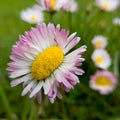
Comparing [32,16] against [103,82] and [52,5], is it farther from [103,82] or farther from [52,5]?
[52,5]

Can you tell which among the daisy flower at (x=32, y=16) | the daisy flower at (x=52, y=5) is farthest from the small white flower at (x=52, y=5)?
the daisy flower at (x=32, y=16)

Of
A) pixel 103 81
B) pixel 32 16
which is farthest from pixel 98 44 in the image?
pixel 32 16

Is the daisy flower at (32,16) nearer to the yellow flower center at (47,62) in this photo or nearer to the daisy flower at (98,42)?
the daisy flower at (98,42)

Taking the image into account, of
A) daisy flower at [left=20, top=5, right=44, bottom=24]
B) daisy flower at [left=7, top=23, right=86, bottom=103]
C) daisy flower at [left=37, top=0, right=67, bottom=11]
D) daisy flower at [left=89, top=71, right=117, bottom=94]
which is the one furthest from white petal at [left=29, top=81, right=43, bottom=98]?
daisy flower at [left=20, top=5, right=44, bottom=24]

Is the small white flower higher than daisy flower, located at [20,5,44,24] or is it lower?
lower

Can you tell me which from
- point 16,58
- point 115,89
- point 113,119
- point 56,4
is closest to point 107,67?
point 115,89

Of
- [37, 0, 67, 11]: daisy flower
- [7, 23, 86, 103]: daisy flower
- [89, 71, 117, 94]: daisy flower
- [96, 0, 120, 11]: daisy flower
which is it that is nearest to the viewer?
[7, 23, 86, 103]: daisy flower

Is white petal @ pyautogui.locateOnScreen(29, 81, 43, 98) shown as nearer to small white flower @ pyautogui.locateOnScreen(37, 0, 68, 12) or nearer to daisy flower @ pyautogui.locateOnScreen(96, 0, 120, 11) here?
small white flower @ pyautogui.locateOnScreen(37, 0, 68, 12)

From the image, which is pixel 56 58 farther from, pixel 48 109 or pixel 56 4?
pixel 48 109
